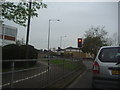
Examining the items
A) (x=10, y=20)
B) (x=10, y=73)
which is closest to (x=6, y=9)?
(x=10, y=20)

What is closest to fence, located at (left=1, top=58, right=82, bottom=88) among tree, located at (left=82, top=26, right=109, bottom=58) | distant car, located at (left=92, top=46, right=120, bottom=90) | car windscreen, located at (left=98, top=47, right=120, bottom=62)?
distant car, located at (left=92, top=46, right=120, bottom=90)

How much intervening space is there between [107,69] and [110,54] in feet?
2.13

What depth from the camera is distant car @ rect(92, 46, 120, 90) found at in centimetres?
685

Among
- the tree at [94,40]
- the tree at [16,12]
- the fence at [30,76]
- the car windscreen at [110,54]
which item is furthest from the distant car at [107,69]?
the tree at [94,40]

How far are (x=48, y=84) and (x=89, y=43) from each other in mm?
37483

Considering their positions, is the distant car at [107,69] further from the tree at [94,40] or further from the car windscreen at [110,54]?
the tree at [94,40]

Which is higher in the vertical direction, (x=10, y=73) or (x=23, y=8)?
(x=23, y=8)

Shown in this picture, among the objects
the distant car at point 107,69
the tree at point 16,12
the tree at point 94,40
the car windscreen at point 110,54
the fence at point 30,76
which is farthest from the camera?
the tree at point 94,40

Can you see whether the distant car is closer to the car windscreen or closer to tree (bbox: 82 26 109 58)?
the car windscreen

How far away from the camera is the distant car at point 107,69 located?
6.85 m

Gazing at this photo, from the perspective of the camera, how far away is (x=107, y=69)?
23.0 feet

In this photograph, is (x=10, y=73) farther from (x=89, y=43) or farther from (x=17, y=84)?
(x=89, y=43)

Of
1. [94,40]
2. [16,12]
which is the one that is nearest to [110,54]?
[16,12]

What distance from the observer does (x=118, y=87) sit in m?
6.78
